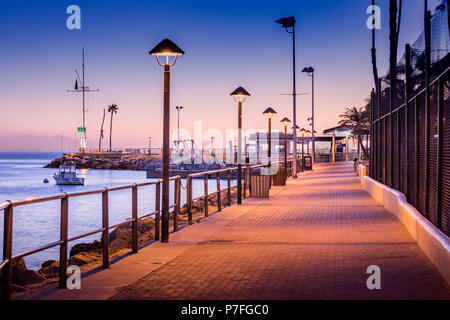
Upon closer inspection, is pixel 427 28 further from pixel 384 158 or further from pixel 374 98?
pixel 374 98

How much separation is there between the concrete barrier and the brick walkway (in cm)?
14

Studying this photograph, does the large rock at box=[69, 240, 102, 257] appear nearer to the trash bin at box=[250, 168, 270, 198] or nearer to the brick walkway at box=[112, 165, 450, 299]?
the brick walkway at box=[112, 165, 450, 299]

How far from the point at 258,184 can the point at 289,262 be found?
11.5m

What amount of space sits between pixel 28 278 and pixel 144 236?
6596mm

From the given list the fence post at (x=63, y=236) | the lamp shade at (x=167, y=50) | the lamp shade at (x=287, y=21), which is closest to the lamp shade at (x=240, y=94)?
the lamp shade at (x=167, y=50)

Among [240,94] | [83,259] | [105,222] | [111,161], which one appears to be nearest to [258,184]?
[240,94]

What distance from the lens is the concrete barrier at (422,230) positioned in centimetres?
683

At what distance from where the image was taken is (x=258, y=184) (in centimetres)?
1931

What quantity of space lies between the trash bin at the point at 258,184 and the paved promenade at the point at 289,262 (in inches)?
220

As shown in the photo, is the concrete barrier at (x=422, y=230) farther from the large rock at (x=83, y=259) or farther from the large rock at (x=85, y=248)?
the large rock at (x=85, y=248)

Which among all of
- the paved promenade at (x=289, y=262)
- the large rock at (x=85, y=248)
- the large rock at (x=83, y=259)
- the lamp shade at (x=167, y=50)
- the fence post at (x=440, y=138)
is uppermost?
the lamp shade at (x=167, y=50)

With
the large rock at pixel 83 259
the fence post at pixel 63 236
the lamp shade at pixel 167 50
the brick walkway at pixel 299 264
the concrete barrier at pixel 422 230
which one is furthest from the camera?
the large rock at pixel 83 259

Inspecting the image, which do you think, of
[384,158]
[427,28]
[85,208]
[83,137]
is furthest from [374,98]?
[83,137]

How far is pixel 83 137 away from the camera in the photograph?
122062 mm
